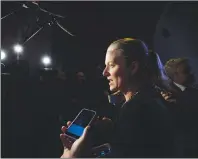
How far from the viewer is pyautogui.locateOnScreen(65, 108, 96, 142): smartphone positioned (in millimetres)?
1294

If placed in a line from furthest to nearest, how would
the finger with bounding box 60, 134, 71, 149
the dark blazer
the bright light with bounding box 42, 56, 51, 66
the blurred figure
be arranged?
the bright light with bounding box 42, 56, 51, 66
the blurred figure
the finger with bounding box 60, 134, 71, 149
the dark blazer

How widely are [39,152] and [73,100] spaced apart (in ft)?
2.93

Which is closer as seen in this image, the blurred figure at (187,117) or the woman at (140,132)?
the woman at (140,132)

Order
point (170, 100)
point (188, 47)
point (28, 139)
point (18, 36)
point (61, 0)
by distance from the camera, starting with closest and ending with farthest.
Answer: point (170, 100) → point (28, 139) → point (188, 47) → point (61, 0) → point (18, 36)

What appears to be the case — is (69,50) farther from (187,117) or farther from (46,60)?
(187,117)

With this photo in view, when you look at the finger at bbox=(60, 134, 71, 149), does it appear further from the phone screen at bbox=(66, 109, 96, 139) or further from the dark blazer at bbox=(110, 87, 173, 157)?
the dark blazer at bbox=(110, 87, 173, 157)

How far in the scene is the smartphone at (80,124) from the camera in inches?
51.0

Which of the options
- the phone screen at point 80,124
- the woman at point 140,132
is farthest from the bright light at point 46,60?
the woman at point 140,132

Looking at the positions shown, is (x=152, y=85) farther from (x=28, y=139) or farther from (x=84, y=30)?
(x=84, y=30)

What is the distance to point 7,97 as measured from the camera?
236 cm

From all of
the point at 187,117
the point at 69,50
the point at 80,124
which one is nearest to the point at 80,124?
the point at 80,124

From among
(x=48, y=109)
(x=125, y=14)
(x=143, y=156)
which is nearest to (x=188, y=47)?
(x=125, y=14)

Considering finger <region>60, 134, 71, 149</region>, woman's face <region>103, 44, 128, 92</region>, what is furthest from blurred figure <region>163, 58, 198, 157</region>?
finger <region>60, 134, 71, 149</region>

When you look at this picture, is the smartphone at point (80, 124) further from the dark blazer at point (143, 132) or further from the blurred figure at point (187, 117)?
the blurred figure at point (187, 117)
